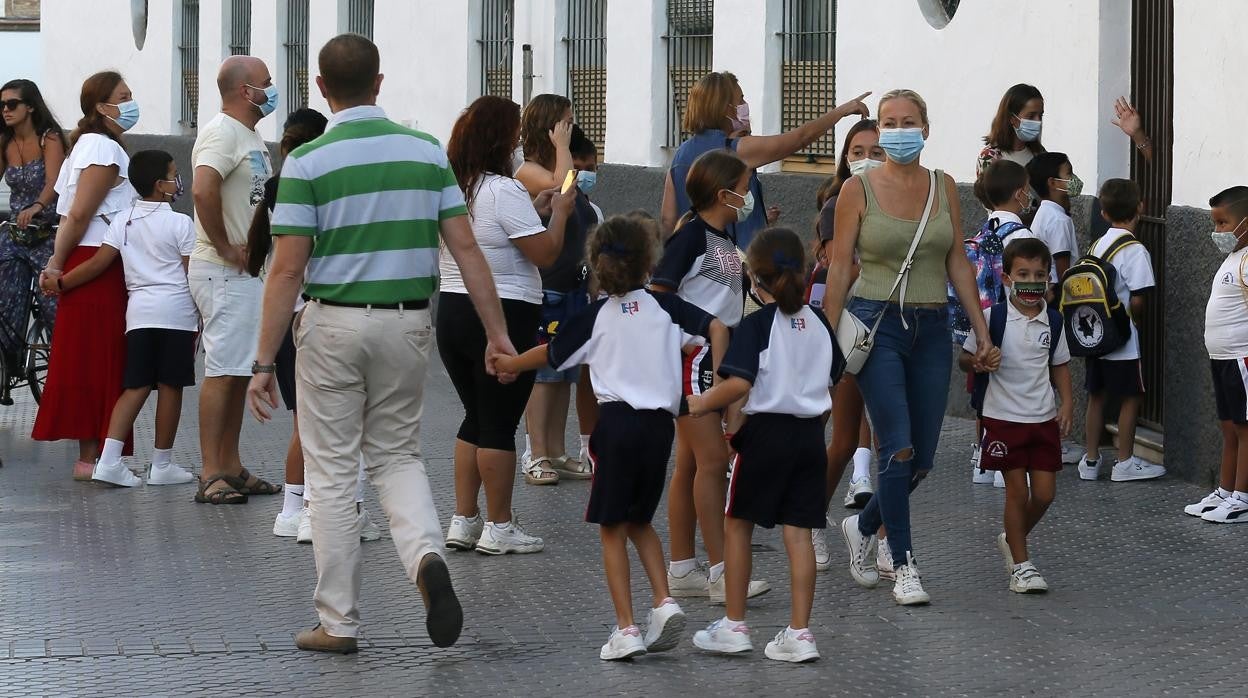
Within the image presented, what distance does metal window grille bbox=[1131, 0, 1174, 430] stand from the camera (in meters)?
10.0

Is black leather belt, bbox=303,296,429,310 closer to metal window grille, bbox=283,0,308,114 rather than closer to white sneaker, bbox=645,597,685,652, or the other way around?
white sneaker, bbox=645,597,685,652

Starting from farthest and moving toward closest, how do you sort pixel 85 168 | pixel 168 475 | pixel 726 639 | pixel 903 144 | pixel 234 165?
pixel 85 168 < pixel 168 475 < pixel 234 165 < pixel 903 144 < pixel 726 639

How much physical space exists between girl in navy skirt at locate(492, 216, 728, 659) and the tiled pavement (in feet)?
0.73

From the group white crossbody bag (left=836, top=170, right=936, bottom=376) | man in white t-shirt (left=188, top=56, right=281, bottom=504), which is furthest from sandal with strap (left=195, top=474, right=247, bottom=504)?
white crossbody bag (left=836, top=170, right=936, bottom=376)

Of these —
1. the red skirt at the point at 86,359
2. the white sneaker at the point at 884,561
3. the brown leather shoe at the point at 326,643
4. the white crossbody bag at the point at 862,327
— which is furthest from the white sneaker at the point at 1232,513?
the red skirt at the point at 86,359

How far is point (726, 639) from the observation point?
6.29 m

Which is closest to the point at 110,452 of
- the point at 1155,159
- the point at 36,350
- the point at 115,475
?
the point at 115,475

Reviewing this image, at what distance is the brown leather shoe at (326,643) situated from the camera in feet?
21.0

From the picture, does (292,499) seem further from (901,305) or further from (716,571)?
(901,305)

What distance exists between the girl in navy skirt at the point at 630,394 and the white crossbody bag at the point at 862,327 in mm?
674

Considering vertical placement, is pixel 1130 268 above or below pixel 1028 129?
below

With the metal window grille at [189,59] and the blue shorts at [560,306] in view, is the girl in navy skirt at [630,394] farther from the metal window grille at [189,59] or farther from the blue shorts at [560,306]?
the metal window grille at [189,59]

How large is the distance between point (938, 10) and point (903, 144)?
552cm

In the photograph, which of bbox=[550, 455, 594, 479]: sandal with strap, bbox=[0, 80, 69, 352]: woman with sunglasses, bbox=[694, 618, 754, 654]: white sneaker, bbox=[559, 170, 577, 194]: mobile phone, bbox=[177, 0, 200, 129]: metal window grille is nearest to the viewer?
bbox=[694, 618, 754, 654]: white sneaker
